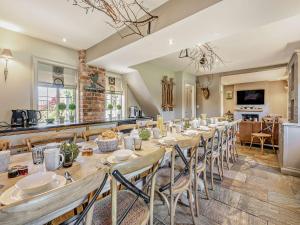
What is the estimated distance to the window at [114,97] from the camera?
472cm

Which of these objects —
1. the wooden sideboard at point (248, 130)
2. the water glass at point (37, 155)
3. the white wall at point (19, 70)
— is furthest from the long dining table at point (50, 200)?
the wooden sideboard at point (248, 130)

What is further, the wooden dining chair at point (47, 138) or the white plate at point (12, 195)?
the wooden dining chair at point (47, 138)

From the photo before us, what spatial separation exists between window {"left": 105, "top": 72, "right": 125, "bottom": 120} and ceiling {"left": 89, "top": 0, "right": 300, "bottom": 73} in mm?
683

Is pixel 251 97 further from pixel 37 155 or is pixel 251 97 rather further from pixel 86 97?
pixel 37 155

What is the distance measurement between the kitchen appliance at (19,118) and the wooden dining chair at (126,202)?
247cm

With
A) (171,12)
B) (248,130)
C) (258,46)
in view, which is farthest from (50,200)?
(248,130)

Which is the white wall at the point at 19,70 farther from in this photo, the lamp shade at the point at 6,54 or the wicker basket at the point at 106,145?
the wicker basket at the point at 106,145

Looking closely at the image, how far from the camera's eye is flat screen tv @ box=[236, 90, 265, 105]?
7.27 m

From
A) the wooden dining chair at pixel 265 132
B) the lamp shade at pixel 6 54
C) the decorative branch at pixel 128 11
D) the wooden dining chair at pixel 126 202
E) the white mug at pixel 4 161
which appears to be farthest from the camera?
the wooden dining chair at pixel 265 132

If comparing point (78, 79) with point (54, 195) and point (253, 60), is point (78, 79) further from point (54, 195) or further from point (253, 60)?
point (253, 60)

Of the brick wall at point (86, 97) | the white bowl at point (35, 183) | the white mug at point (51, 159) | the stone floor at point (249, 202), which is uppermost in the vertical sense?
the brick wall at point (86, 97)

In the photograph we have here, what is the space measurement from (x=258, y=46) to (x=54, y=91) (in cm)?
465

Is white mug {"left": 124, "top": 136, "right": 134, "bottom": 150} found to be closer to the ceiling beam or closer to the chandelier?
the ceiling beam

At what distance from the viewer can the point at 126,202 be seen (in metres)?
1.15
